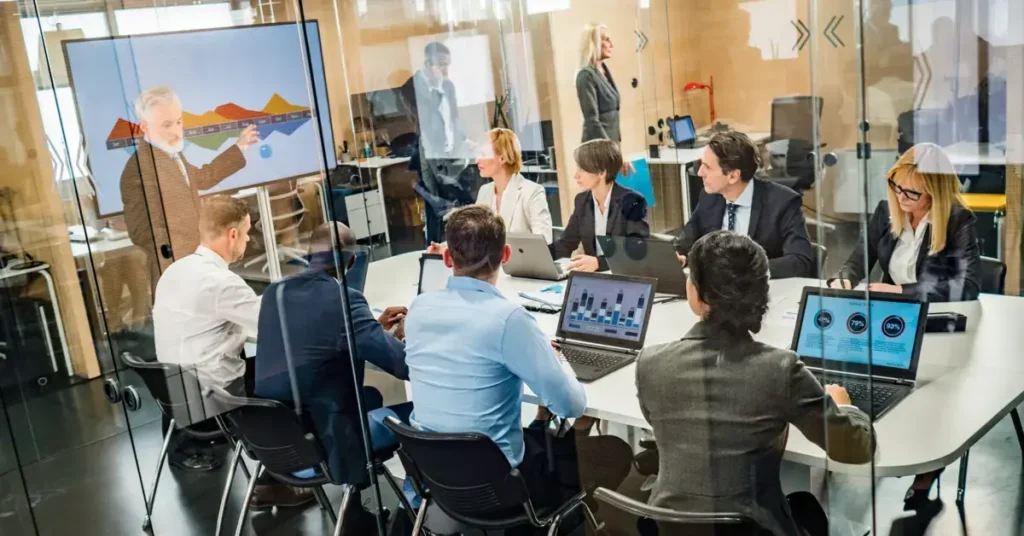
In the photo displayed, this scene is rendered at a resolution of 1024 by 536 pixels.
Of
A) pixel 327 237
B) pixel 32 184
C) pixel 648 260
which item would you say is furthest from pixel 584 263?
pixel 32 184

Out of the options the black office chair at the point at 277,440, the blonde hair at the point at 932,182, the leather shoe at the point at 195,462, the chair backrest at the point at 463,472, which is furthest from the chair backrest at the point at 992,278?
the leather shoe at the point at 195,462

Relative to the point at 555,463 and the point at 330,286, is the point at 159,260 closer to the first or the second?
the point at 330,286

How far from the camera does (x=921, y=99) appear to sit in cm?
203

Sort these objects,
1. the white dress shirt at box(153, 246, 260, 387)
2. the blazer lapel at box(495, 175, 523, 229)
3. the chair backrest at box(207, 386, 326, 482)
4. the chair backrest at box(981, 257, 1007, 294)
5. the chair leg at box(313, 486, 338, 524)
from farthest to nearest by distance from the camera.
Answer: the chair leg at box(313, 486, 338, 524)
the chair backrest at box(207, 386, 326, 482)
the white dress shirt at box(153, 246, 260, 387)
the blazer lapel at box(495, 175, 523, 229)
the chair backrest at box(981, 257, 1007, 294)

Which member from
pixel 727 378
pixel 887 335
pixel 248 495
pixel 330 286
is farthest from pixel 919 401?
pixel 248 495

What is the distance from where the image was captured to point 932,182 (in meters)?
2.08

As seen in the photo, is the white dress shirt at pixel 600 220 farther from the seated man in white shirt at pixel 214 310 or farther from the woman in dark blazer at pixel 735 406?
the seated man in white shirt at pixel 214 310

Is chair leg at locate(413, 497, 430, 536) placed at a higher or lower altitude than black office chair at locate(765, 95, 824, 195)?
lower

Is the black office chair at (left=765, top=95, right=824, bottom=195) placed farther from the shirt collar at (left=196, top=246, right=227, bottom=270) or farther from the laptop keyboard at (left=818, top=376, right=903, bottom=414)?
the shirt collar at (left=196, top=246, right=227, bottom=270)

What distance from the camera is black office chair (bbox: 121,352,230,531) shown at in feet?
10.8

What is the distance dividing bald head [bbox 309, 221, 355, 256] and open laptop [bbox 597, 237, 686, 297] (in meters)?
0.84

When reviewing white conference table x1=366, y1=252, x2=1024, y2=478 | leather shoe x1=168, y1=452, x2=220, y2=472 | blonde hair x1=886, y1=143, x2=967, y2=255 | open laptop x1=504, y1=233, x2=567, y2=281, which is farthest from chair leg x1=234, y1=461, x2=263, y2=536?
blonde hair x1=886, y1=143, x2=967, y2=255

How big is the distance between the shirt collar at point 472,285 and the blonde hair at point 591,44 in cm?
74

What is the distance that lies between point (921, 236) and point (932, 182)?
129 millimetres
